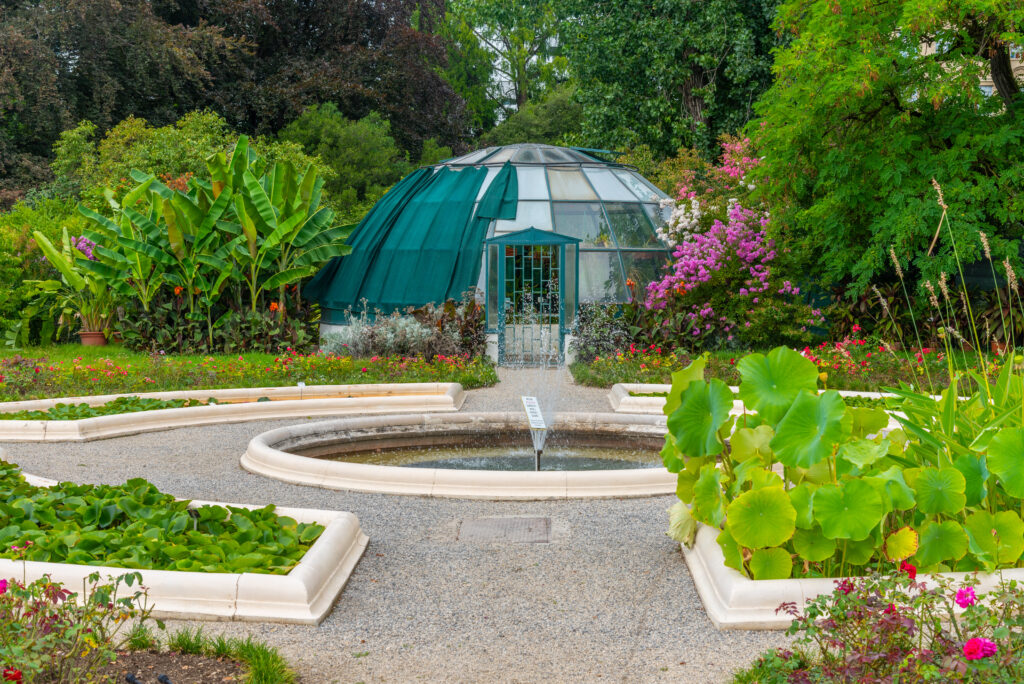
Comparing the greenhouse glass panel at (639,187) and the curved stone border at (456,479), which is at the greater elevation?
the greenhouse glass panel at (639,187)

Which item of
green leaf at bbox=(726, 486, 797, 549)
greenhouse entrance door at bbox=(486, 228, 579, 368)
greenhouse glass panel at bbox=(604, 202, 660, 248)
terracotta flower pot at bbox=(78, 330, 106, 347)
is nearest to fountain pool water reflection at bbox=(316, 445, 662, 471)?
green leaf at bbox=(726, 486, 797, 549)

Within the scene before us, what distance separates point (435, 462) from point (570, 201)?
34.4 feet

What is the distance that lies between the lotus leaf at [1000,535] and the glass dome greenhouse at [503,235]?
13.0m

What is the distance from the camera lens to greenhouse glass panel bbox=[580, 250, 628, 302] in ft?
59.6

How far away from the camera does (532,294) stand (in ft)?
58.5

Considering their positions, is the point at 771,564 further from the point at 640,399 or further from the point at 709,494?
the point at 640,399

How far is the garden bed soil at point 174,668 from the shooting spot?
12.8 feet

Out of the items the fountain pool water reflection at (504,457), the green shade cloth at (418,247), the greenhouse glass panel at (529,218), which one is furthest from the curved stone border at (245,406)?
the greenhouse glass panel at (529,218)

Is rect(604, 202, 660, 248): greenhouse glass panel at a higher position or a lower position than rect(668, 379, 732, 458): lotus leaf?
higher

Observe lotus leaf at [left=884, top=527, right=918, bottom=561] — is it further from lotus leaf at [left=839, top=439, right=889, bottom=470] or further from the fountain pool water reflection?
the fountain pool water reflection

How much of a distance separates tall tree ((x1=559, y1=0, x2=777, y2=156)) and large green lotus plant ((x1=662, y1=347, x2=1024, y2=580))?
74.6ft

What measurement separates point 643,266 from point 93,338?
10.9 meters

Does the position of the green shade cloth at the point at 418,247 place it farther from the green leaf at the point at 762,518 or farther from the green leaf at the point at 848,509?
the green leaf at the point at 848,509

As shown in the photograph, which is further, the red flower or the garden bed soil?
the red flower
